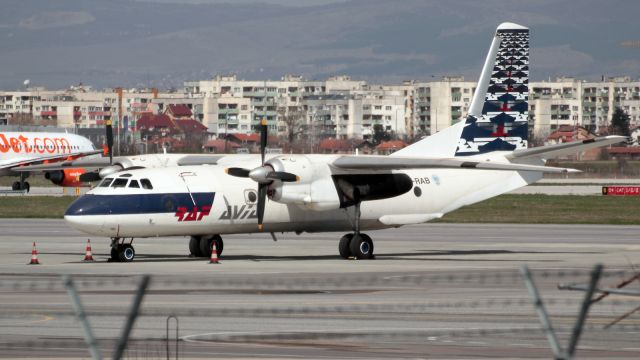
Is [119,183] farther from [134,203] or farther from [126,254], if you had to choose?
[126,254]

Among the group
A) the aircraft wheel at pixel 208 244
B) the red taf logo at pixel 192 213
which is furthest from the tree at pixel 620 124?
the red taf logo at pixel 192 213

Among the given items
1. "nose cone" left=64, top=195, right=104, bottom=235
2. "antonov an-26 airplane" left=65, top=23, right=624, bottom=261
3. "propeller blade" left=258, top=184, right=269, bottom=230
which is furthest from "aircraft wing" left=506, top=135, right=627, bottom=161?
"nose cone" left=64, top=195, right=104, bottom=235

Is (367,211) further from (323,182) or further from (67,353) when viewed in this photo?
(67,353)

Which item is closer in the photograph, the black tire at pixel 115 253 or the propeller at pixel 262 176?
the black tire at pixel 115 253

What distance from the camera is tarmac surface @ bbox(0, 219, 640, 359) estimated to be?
15.7 meters

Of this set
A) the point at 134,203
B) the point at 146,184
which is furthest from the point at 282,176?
the point at 134,203

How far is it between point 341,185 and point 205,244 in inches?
148

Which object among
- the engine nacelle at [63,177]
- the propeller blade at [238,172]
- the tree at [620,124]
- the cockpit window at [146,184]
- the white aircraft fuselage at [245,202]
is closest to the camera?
the white aircraft fuselage at [245,202]

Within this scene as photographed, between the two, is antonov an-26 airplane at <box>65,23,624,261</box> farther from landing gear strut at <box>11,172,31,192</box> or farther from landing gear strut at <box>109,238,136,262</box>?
landing gear strut at <box>11,172,31,192</box>

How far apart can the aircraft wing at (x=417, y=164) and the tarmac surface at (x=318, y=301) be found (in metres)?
2.27

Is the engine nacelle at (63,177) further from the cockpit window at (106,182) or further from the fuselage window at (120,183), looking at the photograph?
the fuselage window at (120,183)

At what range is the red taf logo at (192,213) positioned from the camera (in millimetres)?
29952

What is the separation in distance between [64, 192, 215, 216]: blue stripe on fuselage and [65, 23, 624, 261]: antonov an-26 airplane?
0.08 ft

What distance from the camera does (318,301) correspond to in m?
20.8
